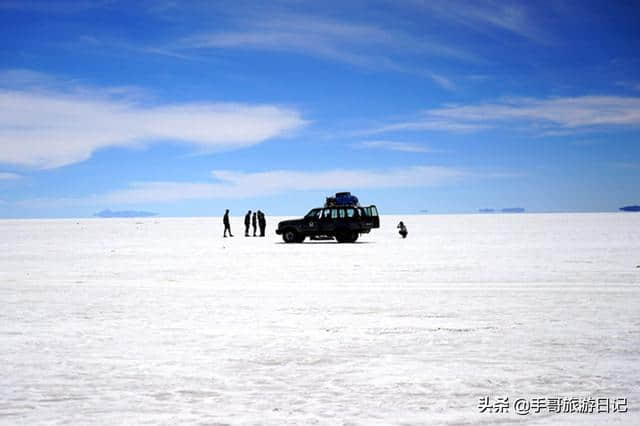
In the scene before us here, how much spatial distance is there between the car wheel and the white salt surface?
56.5ft

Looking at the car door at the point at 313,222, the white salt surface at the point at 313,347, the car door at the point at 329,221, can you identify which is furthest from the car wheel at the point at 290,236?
the white salt surface at the point at 313,347

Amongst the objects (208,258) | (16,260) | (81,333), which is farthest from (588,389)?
(16,260)

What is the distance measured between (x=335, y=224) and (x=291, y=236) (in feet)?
8.52

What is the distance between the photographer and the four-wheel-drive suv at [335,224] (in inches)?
1307

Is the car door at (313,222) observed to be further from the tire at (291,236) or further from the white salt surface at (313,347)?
the white salt surface at (313,347)

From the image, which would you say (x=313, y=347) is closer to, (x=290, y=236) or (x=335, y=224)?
(x=335, y=224)

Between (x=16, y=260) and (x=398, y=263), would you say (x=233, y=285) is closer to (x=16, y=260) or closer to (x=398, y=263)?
(x=398, y=263)

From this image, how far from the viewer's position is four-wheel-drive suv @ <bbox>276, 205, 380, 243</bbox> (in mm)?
33188

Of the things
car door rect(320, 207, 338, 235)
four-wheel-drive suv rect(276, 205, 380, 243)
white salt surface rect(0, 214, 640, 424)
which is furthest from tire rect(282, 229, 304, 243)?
white salt surface rect(0, 214, 640, 424)

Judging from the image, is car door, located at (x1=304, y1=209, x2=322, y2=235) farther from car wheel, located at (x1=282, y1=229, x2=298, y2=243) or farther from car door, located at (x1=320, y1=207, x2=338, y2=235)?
car wheel, located at (x1=282, y1=229, x2=298, y2=243)

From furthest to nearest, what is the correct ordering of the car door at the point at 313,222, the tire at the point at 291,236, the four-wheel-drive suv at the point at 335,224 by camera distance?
the tire at the point at 291,236, the car door at the point at 313,222, the four-wheel-drive suv at the point at 335,224

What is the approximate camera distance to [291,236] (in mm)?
34438

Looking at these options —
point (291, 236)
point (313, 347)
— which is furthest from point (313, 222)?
point (313, 347)

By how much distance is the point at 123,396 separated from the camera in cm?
610
